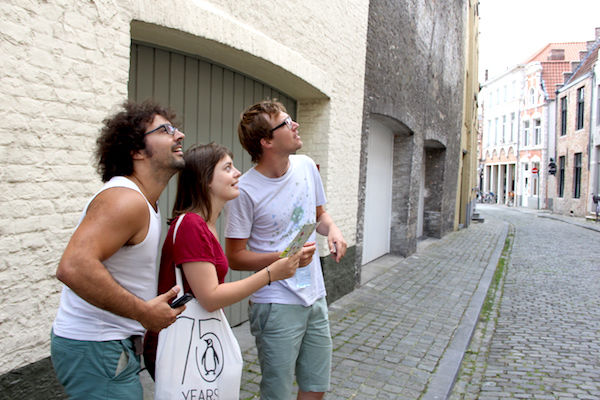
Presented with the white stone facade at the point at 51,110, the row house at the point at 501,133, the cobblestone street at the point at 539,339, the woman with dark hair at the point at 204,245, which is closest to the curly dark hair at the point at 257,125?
the woman with dark hair at the point at 204,245

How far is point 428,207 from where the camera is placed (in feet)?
44.4

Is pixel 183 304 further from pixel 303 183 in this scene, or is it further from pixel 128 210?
pixel 303 183

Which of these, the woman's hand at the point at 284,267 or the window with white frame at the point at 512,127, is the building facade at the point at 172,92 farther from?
the window with white frame at the point at 512,127

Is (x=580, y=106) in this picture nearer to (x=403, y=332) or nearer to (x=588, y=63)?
(x=588, y=63)

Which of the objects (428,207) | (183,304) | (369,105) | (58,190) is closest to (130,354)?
(183,304)

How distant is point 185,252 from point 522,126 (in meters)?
39.4

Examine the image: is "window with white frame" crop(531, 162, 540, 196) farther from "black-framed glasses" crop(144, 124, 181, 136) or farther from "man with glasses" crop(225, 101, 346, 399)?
"black-framed glasses" crop(144, 124, 181, 136)

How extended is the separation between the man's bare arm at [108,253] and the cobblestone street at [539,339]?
9.93 feet

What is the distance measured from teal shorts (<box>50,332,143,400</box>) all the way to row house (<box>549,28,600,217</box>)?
83.6 feet

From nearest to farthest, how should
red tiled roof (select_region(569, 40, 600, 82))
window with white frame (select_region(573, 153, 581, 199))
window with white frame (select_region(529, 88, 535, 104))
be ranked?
1. red tiled roof (select_region(569, 40, 600, 82))
2. window with white frame (select_region(573, 153, 581, 199))
3. window with white frame (select_region(529, 88, 535, 104))

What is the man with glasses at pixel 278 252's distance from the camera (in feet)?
7.27

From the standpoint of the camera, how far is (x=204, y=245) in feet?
5.45

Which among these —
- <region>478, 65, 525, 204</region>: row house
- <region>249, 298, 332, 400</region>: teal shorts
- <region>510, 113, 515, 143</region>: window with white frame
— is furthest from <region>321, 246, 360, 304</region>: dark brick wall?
<region>510, 113, 515, 143</region>: window with white frame

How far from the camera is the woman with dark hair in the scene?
1642mm
